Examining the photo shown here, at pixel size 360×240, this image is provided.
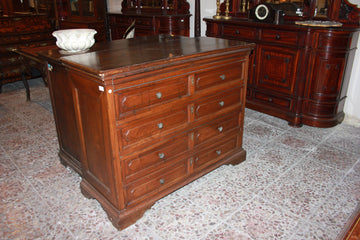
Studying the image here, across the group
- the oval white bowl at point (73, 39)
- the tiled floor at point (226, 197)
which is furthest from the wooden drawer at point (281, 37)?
the oval white bowl at point (73, 39)

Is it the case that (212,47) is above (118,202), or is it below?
above

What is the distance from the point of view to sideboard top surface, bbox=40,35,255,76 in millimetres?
1623

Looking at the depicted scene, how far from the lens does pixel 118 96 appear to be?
1619 millimetres

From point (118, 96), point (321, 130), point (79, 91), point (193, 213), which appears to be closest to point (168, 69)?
point (118, 96)

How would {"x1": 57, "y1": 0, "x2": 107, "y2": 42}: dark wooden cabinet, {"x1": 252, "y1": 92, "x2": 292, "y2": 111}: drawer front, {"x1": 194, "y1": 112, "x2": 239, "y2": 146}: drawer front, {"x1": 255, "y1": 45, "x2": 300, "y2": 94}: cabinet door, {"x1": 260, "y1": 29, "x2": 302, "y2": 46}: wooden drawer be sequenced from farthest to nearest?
{"x1": 57, "y1": 0, "x2": 107, "y2": 42}: dark wooden cabinet → {"x1": 252, "y1": 92, "x2": 292, "y2": 111}: drawer front → {"x1": 255, "y1": 45, "x2": 300, "y2": 94}: cabinet door → {"x1": 260, "y1": 29, "x2": 302, "y2": 46}: wooden drawer → {"x1": 194, "y1": 112, "x2": 239, "y2": 146}: drawer front

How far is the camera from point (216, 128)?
2301 mm

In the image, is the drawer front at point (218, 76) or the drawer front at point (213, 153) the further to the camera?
the drawer front at point (213, 153)

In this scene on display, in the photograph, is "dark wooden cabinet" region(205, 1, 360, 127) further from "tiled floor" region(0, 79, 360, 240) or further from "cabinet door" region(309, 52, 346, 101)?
"tiled floor" region(0, 79, 360, 240)

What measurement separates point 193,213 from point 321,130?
6.62ft

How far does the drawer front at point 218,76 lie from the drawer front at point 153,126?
0.22 meters

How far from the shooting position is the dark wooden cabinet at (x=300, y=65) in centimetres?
304

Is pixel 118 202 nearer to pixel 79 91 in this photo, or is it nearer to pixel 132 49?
pixel 79 91

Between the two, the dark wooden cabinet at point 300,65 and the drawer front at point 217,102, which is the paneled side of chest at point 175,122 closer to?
the drawer front at point 217,102

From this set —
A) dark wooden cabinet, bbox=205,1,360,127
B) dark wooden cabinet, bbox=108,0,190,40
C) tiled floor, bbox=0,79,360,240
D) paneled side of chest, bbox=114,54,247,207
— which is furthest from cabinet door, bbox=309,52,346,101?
dark wooden cabinet, bbox=108,0,190,40
